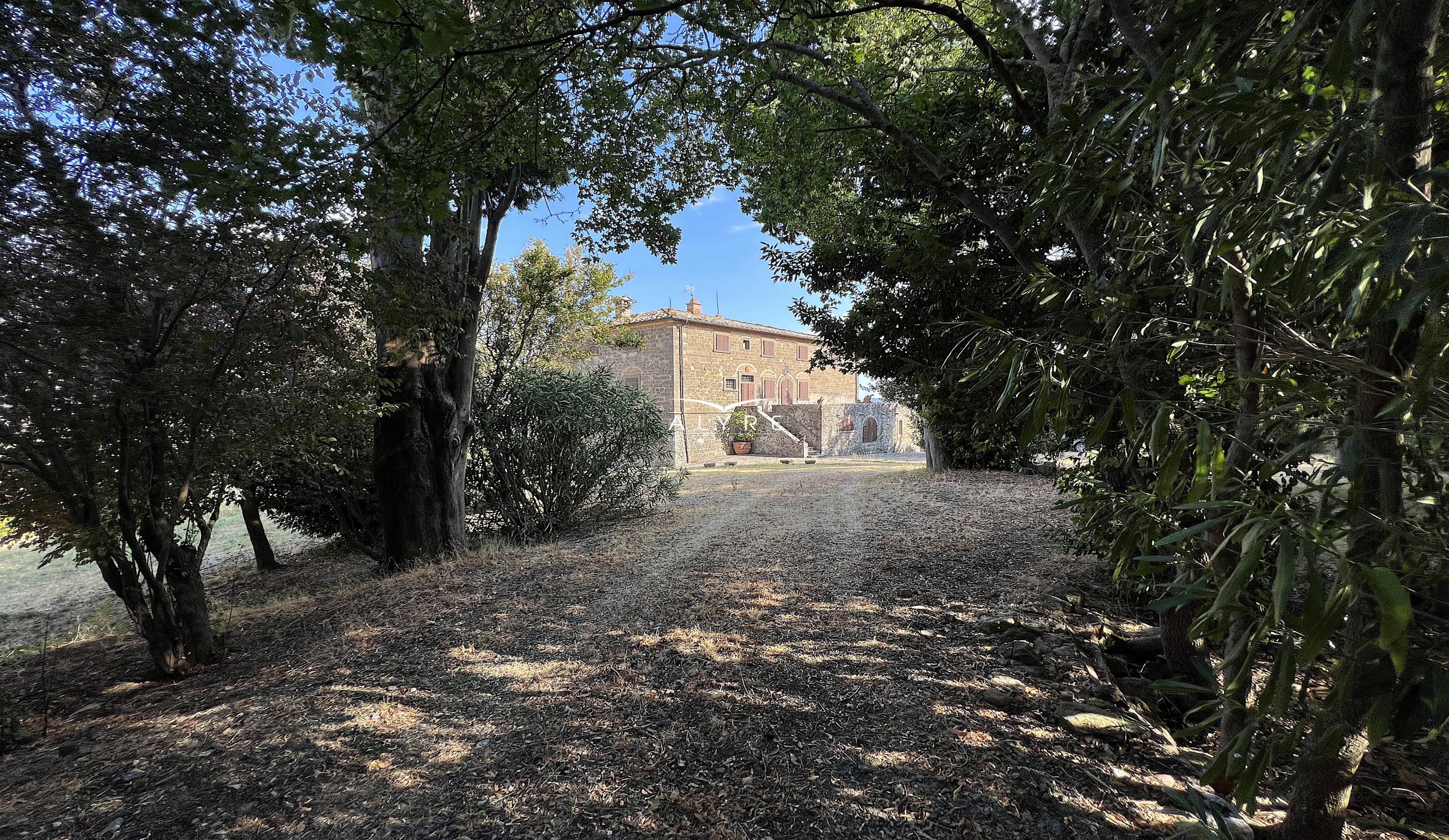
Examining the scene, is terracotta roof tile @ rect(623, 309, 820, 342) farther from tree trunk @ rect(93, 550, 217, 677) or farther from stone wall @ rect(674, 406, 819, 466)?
tree trunk @ rect(93, 550, 217, 677)

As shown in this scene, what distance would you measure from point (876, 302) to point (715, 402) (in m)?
20.2

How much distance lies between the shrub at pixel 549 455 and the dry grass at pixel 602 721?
2206mm

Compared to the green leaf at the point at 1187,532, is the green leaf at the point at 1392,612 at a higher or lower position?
lower

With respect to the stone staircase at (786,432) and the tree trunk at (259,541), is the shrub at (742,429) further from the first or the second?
the tree trunk at (259,541)

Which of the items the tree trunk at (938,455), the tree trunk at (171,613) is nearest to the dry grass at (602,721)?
the tree trunk at (171,613)

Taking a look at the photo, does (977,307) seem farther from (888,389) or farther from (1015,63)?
(888,389)

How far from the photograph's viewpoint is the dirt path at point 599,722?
2.04m

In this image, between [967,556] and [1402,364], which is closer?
[1402,364]

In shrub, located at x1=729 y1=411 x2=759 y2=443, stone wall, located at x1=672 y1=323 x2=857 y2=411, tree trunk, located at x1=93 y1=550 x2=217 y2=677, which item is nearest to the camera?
tree trunk, located at x1=93 y1=550 x2=217 y2=677

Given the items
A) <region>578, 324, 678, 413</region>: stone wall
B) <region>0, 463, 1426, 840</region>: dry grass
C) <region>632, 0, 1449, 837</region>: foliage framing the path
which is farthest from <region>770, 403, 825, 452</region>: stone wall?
<region>632, 0, 1449, 837</region>: foliage framing the path

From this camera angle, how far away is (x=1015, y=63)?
344 centimetres

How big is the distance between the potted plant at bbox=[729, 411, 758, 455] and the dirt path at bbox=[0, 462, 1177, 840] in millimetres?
17314

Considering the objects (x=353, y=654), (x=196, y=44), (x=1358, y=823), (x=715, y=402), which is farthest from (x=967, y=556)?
(x=715, y=402)

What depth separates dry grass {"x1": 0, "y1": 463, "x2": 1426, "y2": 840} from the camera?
204cm
